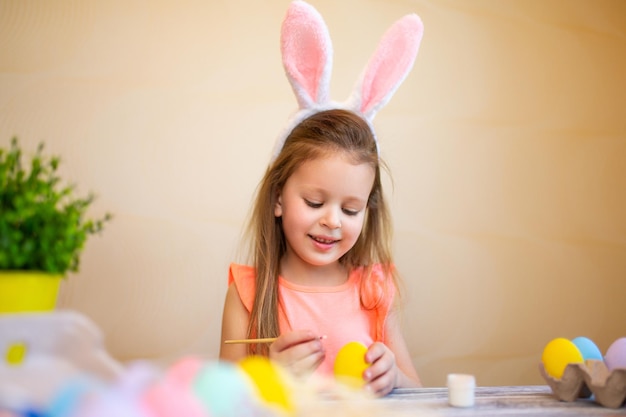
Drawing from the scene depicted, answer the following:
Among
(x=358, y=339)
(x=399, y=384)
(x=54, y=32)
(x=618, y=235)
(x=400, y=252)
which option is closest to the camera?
(x=399, y=384)

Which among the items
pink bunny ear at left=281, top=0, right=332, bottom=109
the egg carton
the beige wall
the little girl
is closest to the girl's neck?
the little girl

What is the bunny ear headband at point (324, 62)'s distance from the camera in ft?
4.04

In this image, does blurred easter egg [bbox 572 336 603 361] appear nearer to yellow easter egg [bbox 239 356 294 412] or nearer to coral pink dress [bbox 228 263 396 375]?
coral pink dress [bbox 228 263 396 375]

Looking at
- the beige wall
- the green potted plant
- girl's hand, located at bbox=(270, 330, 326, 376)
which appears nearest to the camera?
the green potted plant

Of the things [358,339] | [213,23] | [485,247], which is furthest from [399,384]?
[213,23]

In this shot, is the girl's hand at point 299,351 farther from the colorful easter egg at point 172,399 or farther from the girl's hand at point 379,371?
the colorful easter egg at point 172,399

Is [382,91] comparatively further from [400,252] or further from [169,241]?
[169,241]

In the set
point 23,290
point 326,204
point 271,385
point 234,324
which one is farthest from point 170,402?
point 234,324

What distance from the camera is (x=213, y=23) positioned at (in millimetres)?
1607

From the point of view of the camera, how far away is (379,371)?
3.15 feet

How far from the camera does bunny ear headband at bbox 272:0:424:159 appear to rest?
1230 mm

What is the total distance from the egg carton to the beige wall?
2.61 ft

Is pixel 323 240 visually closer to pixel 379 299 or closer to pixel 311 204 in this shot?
pixel 311 204

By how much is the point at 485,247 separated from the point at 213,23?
90 cm
